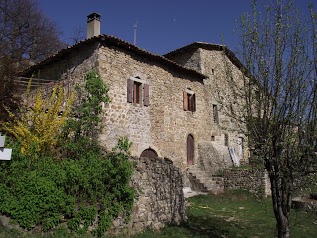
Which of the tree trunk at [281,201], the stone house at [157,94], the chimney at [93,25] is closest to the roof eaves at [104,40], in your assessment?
the stone house at [157,94]

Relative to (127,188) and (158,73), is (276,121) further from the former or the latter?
(158,73)

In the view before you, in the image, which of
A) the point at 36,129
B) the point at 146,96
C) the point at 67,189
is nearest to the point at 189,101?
the point at 146,96

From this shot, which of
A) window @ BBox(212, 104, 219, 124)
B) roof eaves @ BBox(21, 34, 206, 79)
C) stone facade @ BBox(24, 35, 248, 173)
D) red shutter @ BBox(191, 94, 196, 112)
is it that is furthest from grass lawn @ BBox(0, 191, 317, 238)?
roof eaves @ BBox(21, 34, 206, 79)

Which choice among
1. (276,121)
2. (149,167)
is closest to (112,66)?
(149,167)

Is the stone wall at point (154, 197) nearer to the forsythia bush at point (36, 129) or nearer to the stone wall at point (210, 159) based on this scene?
the forsythia bush at point (36, 129)

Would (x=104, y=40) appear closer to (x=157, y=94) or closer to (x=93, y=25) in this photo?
(x=93, y=25)

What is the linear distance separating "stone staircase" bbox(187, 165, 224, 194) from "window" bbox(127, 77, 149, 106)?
4503 millimetres

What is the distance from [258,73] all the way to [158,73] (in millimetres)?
8693

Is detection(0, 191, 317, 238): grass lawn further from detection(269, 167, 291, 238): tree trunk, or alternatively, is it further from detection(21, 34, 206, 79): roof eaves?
detection(21, 34, 206, 79): roof eaves

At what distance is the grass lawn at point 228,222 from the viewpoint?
→ 24.3ft

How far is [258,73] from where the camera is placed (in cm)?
620

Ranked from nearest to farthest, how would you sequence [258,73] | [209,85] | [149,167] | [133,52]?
1. [258,73]
2. [149,167]
3. [133,52]
4. [209,85]

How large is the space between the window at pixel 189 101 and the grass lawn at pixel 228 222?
17.4 ft

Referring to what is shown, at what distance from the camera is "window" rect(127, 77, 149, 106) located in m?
13.0
